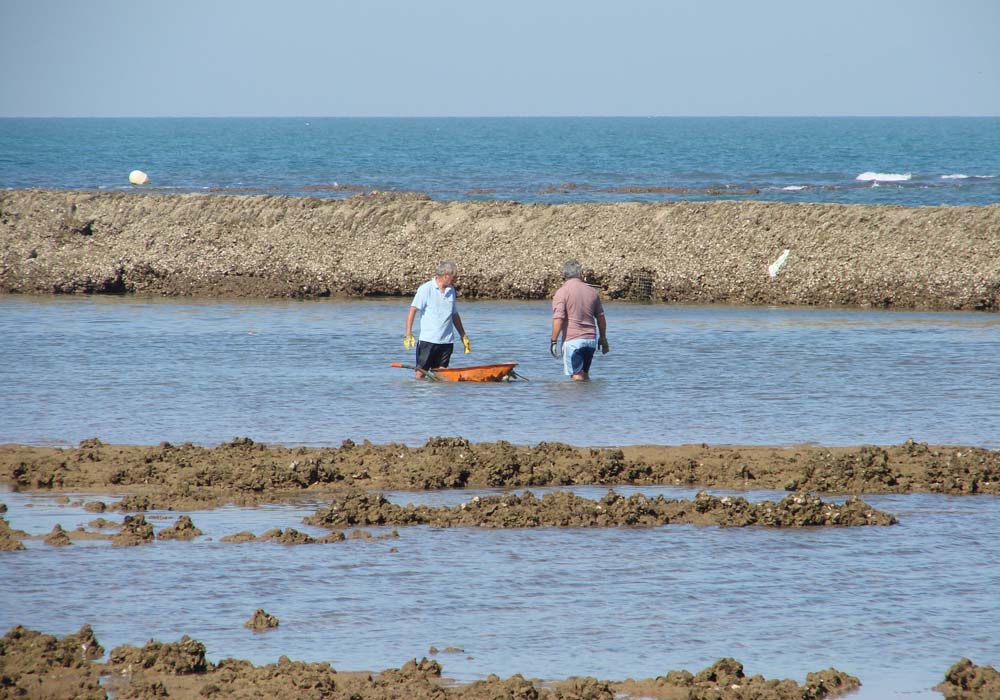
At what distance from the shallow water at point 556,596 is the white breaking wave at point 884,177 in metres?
56.3

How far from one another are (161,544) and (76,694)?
2311 millimetres

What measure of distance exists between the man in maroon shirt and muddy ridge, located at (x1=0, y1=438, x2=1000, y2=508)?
3902mm

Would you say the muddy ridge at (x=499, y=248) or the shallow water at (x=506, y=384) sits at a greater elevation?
the muddy ridge at (x=499, y=248)

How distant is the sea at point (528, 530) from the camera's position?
239 inches

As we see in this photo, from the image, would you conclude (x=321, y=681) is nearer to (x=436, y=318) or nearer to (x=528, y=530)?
(x=528, y=530)

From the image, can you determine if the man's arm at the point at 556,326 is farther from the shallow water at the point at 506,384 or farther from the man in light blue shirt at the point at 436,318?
the man in light blue shirt at the point at 436,318

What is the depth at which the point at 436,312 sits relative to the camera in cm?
1388

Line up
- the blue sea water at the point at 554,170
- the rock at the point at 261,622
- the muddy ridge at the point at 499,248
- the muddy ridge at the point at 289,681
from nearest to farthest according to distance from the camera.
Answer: the muddy ridge at the point at 289,681
the rock at the point at 261,622
the muddy ridge at the point at 499,248
the blue sea water at the point at 554,170

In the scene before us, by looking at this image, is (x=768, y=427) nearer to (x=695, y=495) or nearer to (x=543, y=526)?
(x=695, y=495)

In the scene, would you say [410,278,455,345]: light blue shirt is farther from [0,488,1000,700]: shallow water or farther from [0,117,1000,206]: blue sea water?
[0,117,1000,206]: blue sea water

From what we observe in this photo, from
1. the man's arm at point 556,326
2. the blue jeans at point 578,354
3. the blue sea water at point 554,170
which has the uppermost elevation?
the blue sea water at point 554,170

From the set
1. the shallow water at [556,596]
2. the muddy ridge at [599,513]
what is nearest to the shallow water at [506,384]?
the muddy ridge at [599,513]

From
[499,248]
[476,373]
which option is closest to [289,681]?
[476,373]

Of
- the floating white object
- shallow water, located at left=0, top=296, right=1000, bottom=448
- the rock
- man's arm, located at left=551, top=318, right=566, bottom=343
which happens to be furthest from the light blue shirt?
the floating white object
